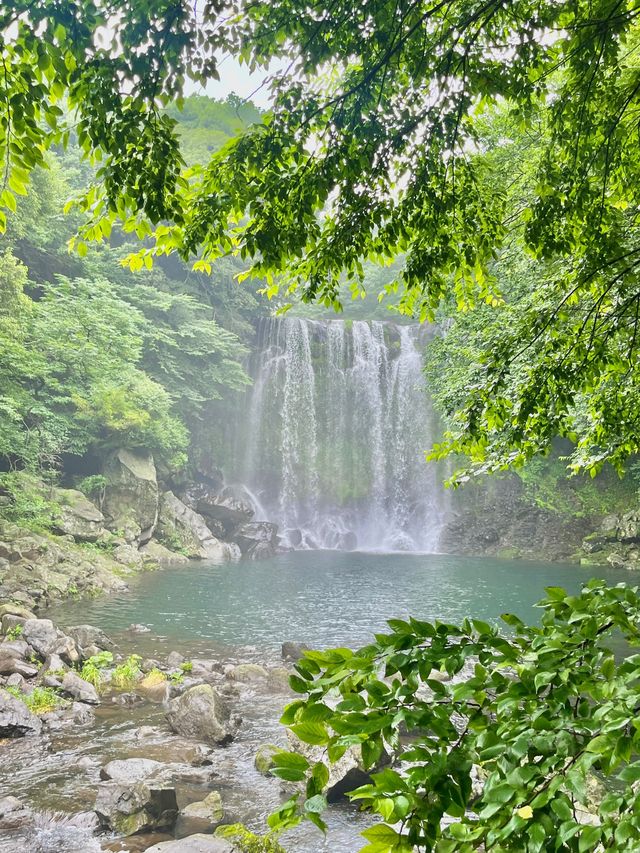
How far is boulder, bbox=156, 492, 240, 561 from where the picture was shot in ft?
94.4

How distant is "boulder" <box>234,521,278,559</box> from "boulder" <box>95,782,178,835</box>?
78.7 ft

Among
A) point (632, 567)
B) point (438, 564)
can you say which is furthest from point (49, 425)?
point (632, 567)

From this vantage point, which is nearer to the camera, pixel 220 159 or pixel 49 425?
pixel 220 159

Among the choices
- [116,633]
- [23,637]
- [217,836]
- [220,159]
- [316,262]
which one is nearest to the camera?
[220,159]

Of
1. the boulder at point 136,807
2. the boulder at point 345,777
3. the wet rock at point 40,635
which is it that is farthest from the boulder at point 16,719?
the boulder at point 345,777

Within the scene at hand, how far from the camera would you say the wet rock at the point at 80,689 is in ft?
32.7

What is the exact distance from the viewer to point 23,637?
12.0 metres

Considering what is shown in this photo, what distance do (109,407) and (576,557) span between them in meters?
22.3

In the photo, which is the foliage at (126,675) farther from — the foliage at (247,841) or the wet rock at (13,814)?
the foliage at (247,841)

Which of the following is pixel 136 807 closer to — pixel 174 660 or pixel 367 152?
pixel 174 660

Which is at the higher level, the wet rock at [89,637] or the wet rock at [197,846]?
the wet rock at [89,637]

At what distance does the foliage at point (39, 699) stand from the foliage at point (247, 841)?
470 centimetres

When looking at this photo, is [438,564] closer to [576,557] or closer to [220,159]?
[576,557]

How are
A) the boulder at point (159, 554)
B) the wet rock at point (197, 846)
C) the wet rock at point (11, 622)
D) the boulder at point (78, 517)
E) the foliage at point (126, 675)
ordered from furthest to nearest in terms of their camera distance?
the boulder at point (159, 554) < the boulder at point (78, 517) < the wet rock at point (11, 622) < the foliage at point (126, 675) < the wet rock at point (197, 846)
